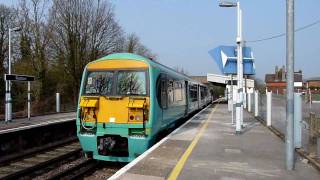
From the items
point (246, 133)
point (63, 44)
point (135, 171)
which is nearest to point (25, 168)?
point (135, 171)

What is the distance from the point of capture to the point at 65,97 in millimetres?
46156

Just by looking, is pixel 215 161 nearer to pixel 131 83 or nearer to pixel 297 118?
pixel 297 118

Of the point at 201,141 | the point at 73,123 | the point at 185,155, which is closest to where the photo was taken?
the point at 185,155

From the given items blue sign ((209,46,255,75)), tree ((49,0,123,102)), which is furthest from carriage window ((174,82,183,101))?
tree ((49,0,123,102))

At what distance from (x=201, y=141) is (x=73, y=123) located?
27.5 ft

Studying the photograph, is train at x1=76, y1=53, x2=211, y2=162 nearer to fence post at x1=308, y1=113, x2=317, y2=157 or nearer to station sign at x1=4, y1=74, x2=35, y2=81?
fence post at x1=308, y1=113, x2=317, y2=157

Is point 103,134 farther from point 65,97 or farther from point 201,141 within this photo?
point 65,97

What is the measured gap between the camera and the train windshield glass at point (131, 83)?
12.3 meters

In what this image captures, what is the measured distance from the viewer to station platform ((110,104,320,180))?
344 inches

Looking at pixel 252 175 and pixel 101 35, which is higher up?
pixel 101 35

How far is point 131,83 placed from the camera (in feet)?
40.5

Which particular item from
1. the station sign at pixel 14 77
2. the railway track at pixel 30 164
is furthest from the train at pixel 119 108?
the station sign at pixel 14 77

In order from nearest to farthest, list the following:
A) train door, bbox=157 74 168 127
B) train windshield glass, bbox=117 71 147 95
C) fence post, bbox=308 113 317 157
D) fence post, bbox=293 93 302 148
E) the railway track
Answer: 1. fence post, bbox=308 113 317 157
2. the railway track
3. fence post, bbox=293 93 302 148
4. train windshield glass, bbox=117 71 147 95
5. train door, bbox=157 74 168 127

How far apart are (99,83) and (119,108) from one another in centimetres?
107
